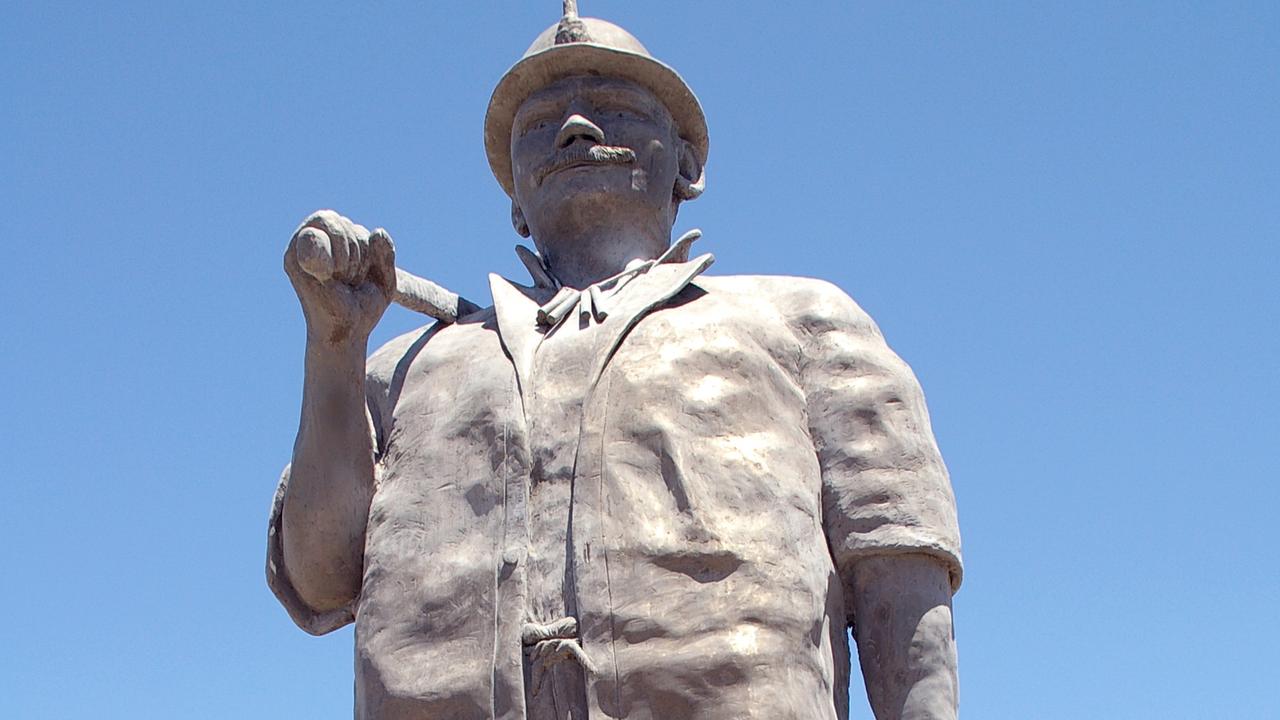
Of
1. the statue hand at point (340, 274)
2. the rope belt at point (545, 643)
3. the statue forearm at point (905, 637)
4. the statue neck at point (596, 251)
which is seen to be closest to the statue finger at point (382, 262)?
the statue hand at point (340, 274)

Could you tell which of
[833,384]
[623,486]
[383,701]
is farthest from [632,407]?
[383,701]

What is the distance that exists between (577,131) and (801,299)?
3.16ft

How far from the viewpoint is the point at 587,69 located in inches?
273

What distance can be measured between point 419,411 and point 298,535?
1.76ft

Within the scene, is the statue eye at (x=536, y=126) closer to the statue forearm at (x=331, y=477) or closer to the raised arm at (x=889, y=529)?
the statue forearm at (x=331, y=477)

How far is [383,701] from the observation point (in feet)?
19.0

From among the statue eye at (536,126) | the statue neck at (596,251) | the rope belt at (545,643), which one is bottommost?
the rope belt at (545,643)

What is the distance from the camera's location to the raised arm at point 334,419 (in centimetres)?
602

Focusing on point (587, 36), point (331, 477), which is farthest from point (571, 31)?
point (331, 477)

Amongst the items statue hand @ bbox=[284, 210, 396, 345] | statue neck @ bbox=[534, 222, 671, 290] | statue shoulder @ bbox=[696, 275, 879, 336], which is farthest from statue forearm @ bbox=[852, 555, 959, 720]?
statue hand @ bbox=[284, 210, 396, 345]

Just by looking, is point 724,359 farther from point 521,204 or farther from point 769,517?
point 521,204

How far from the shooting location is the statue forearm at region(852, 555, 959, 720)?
232 inches

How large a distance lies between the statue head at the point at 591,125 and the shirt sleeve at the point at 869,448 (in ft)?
2.58

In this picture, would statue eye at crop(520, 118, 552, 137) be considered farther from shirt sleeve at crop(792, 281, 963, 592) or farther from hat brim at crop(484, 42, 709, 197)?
shirt sleeve at crop(792, 281, 963, 592)
